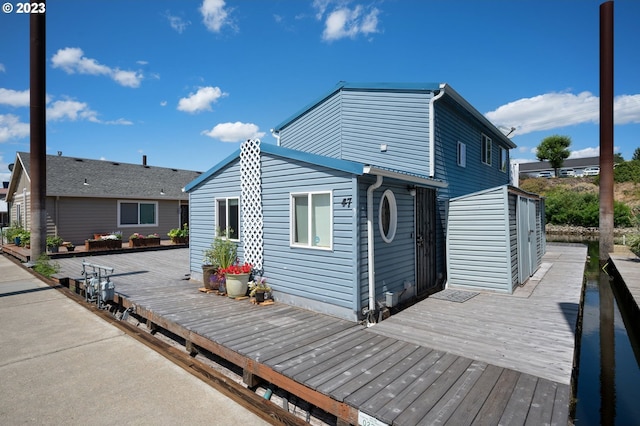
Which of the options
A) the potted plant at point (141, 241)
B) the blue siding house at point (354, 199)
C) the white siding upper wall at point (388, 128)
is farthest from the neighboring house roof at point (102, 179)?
the white siding upper wall at point (388, 128)

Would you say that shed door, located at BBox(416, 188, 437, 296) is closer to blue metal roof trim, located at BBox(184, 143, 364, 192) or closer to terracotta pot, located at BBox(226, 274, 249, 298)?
blue metal roof trim, located at BBox(184, 143, 364, 192)

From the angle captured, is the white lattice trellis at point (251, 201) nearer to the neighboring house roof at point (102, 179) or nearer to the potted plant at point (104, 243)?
the potted plant at point (104, 243)

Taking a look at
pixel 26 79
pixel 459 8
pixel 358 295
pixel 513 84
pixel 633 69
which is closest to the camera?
pixel 358 295

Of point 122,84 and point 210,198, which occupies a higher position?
point 122,84

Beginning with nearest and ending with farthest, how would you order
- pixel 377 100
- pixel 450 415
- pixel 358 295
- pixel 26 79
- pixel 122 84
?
pixel 450 415 → pixel 358 295 → pixel 377 100 → pixel 26 79 → pixel 122 84

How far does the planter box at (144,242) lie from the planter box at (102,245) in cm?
58

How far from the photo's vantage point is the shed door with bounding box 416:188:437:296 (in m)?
7.02

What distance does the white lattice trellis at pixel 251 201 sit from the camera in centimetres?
670

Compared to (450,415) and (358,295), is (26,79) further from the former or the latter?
(450,415)

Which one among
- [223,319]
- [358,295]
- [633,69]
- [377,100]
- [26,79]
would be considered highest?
[633,69]

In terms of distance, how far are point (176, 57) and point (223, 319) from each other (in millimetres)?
10555

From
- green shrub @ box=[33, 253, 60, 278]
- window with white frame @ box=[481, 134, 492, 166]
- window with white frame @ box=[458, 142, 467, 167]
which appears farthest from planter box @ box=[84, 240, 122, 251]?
window with white frame @ box=[481, 134, 492, 166]

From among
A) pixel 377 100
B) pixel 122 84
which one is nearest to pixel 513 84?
pixel 377 100

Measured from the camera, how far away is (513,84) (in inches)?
583
